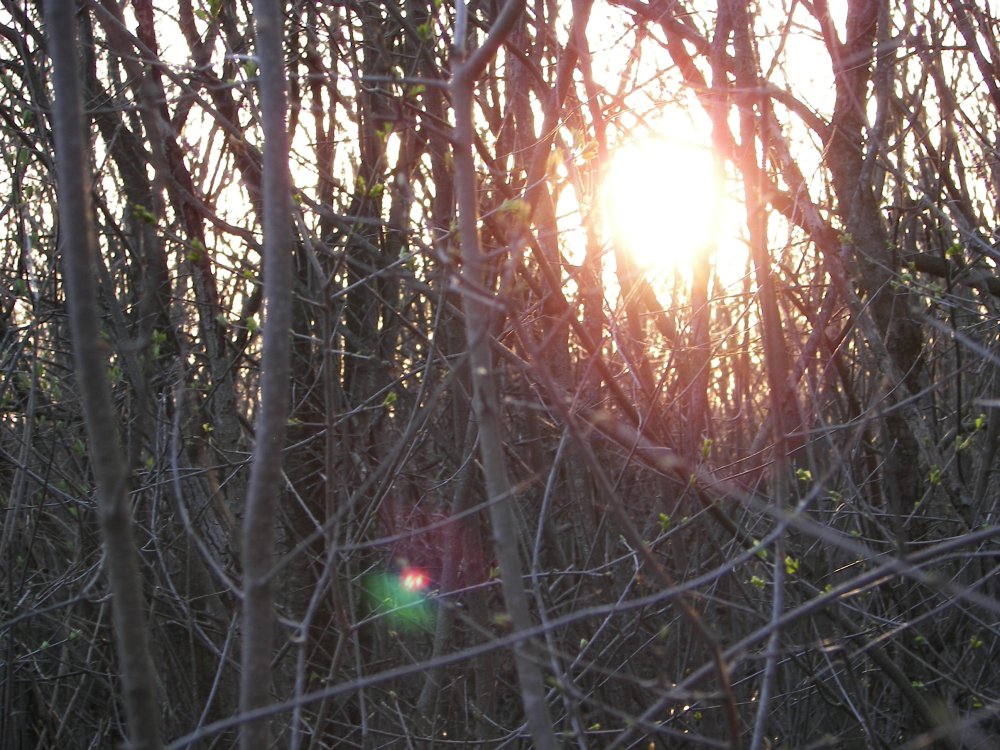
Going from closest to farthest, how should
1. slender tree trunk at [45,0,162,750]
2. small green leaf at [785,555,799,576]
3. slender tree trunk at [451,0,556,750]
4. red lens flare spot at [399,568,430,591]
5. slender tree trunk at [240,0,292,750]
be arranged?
slender tree trunk at [45,0,162,750]
slender tree trunk at [240,0,292,750]
slender tree trunk at [451,0,556,750]
small green leaf at [785,555,799,576]
red lens flare spot at [399,568,430,591]

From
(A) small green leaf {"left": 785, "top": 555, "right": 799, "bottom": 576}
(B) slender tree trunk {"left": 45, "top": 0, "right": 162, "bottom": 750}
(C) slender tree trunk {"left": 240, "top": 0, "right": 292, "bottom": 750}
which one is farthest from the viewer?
(A) small green leaf {"left": 785, "top": 555, "right": 799, "bottom": 576}

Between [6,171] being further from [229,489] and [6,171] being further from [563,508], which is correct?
[563,508]

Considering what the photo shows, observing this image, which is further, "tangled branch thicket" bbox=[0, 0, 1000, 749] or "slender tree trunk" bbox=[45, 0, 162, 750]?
"tangled branch thicket" bbox=[0, 0, 1000, 749]

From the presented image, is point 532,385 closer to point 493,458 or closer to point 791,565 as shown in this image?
point 791,565

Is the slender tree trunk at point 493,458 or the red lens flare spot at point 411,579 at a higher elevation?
the slender tree trunk at point 493,458

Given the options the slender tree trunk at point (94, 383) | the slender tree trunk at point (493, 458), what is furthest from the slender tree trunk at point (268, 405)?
the slender tree trunk at point (493, 458)

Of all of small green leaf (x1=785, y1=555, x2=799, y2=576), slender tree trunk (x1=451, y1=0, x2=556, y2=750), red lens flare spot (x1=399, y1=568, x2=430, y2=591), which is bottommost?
red lens flare spot (x1=399, y1=568, x2=430, y2=591)

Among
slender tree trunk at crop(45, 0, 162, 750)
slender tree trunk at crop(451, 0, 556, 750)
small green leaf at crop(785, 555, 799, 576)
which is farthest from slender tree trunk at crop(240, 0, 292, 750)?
small green leaf at crop(785, 555, 799, 576)

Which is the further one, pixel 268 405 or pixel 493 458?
pixel 493 458

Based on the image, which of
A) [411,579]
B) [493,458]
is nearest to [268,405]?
[493,458]

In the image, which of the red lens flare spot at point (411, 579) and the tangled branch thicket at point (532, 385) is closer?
the tangled branch thicket at point (532, 385)

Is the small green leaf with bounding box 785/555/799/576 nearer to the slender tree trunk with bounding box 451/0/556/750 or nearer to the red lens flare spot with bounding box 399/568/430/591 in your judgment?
the slender tree trunk with bounding box 451/0/556/750

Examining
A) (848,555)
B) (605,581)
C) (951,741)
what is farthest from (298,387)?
(951,741)

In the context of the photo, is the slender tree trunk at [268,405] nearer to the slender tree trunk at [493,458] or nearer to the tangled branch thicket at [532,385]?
the slender tree trunk at [493,458]
